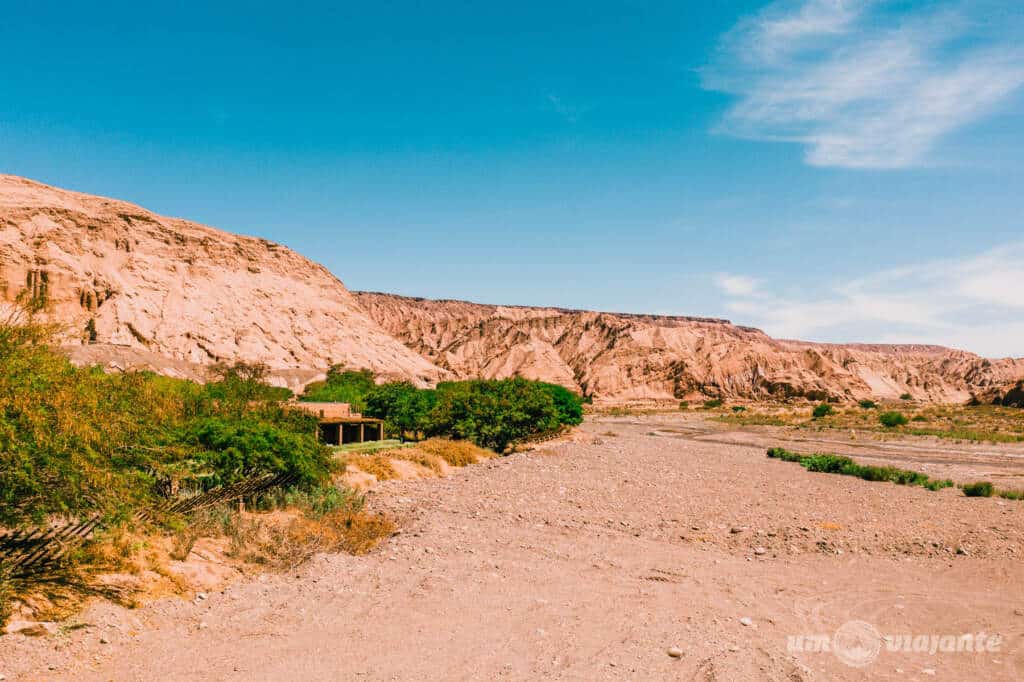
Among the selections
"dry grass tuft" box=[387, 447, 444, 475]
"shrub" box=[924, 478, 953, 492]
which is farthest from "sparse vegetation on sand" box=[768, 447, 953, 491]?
"dry grass tuft" box=[387, 447, 444, 475]

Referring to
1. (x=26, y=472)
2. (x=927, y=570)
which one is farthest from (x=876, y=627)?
(x=26, y=472)

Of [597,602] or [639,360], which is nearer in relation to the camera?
[597,602]

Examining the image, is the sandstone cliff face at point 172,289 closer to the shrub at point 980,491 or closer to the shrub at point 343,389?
the shrub at point 343,389

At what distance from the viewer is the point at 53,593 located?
903 cm

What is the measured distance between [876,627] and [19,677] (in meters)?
11.9

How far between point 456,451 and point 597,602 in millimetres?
19965

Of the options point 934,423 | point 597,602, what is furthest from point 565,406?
point 934,423

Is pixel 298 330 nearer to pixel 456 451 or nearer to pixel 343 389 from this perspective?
pixel 343 389

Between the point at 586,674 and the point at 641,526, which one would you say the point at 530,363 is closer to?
the point at 641,526

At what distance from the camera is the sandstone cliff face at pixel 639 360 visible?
370ft

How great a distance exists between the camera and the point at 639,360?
393 feet

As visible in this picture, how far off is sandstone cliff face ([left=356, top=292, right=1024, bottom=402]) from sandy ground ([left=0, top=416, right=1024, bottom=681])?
92457mm

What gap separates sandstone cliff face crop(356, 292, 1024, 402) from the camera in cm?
11288

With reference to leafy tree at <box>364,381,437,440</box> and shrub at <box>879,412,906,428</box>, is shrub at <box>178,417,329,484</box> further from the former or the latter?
shrub at <box>879,412,906,428</box>
